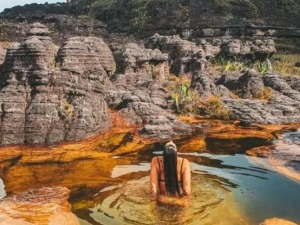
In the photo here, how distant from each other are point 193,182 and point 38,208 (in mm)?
4030

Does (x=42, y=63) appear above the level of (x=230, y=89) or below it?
above

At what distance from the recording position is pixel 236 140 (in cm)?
Result: 1593

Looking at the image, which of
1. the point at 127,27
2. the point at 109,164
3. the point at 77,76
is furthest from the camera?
the point at 127,27

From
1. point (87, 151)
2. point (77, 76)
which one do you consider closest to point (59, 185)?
point (87, 151)

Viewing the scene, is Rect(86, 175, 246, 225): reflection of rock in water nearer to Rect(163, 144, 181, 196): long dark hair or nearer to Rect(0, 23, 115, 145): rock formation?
Rect(163, 144, 181, 196): long dark hair

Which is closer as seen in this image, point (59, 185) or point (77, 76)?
point (59, 185)

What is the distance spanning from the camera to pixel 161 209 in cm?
797

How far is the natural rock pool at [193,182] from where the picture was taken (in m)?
8.09

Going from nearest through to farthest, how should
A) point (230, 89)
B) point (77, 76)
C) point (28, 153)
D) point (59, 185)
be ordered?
point (59, 185), point (28, 153), point (77, 76), point (230, 89)

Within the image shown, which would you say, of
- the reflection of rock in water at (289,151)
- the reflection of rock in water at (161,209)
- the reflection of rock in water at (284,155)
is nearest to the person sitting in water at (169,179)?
the reflection of rock in water at (161,209)

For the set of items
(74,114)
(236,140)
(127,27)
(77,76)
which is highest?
(127,27)

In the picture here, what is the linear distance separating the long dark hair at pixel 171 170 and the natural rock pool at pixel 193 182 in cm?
40

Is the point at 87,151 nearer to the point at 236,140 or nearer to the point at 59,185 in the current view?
the point at 59,185

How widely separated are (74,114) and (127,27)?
128ft
